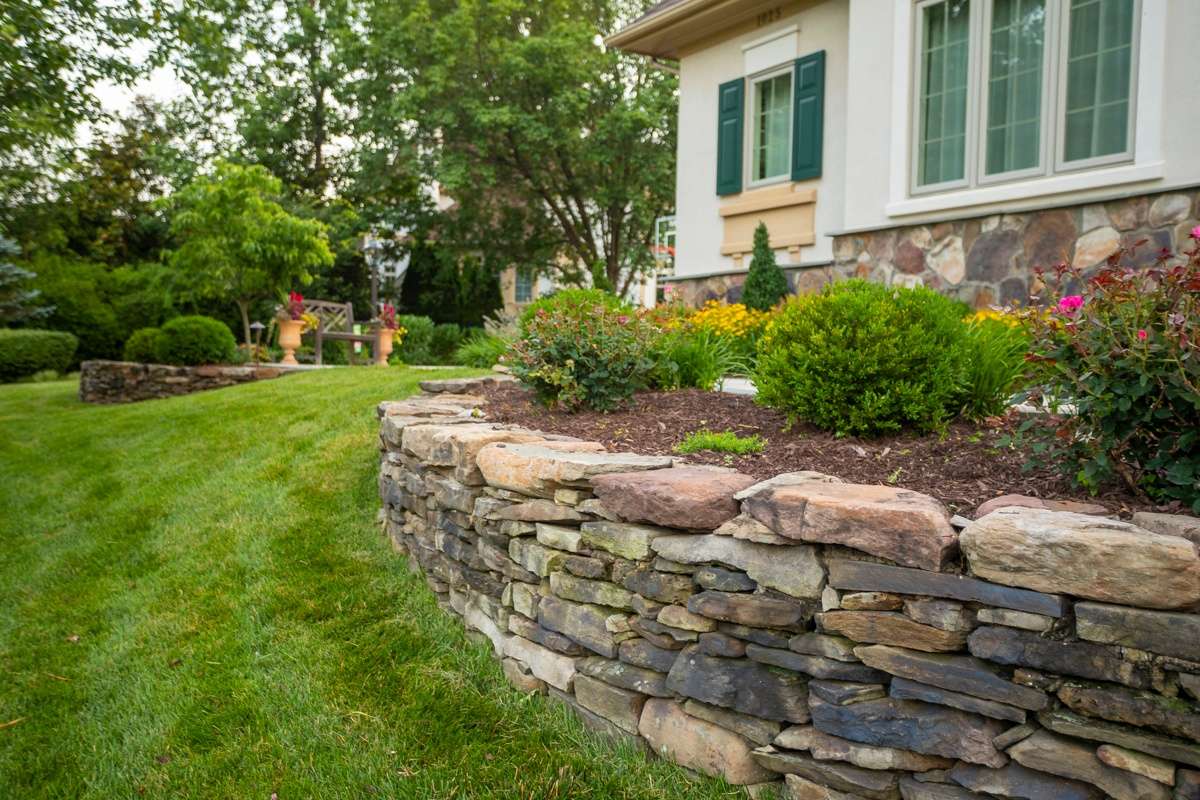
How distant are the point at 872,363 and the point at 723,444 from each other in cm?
61

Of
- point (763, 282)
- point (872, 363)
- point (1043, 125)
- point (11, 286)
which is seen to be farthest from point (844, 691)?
point (11, 286)

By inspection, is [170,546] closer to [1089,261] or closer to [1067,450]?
[1067,450]

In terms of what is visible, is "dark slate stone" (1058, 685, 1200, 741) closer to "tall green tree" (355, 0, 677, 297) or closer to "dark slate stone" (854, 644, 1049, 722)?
"dark slate stone" (854, 644, 1049, 722)

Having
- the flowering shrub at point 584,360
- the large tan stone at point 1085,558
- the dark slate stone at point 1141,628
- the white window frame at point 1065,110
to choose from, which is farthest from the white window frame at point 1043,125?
the dark slate stone at point 1141,628

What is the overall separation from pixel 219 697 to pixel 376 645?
1.81 feet

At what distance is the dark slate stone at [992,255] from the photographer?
6.15 meters

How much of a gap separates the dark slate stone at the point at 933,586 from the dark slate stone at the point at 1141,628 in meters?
0.06

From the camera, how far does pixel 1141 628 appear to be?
1.58 meters

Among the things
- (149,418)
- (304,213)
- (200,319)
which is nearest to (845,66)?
(149,418)

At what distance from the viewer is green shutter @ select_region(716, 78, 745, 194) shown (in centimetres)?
860

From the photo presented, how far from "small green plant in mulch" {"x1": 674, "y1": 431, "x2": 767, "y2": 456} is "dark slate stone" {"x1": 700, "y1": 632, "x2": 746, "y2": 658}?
981 millimetres

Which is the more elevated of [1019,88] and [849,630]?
[1019,88]

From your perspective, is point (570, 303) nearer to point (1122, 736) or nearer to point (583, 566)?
point (583, 566)

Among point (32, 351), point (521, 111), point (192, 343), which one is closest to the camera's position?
point (192, 343)
